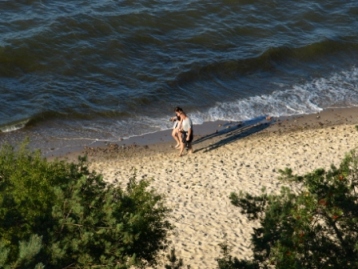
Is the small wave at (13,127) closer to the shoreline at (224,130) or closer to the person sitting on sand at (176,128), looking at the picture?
the shoreline at (224,130)

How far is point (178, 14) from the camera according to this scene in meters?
32.3

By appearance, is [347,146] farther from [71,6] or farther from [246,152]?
[71,6]

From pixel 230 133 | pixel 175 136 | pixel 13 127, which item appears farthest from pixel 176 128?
pixel 13 127

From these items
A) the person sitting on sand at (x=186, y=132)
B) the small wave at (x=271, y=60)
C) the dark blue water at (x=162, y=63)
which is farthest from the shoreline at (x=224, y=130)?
the small wave at (x=271, y=60)

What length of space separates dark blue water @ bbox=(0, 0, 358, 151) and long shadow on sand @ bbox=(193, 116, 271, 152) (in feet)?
1.99

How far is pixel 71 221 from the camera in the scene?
1077 cm

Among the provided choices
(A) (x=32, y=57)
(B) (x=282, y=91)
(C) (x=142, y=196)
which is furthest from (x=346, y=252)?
(A) (x=32, y=57)

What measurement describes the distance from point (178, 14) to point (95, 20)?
3706 millimetres

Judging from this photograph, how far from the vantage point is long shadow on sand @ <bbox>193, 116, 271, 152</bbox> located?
2220 centimetres

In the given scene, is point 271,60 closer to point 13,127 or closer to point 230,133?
point 230,133

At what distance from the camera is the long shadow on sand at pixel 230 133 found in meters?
22.2

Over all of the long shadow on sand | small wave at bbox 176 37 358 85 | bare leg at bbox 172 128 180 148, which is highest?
small wave at bbox 176 37 358 85

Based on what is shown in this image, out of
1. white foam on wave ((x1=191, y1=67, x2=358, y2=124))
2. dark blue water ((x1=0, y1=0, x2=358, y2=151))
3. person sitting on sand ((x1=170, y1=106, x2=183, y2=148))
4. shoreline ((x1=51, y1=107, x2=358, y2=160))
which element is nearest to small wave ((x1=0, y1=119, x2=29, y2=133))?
dark blue water ((x1=0, y1=0, x2=358, y2=151))

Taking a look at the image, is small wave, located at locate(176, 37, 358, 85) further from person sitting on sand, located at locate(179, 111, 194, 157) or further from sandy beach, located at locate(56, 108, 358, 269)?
person sitting on sand, located at locate(179, 111, 194, 157)
